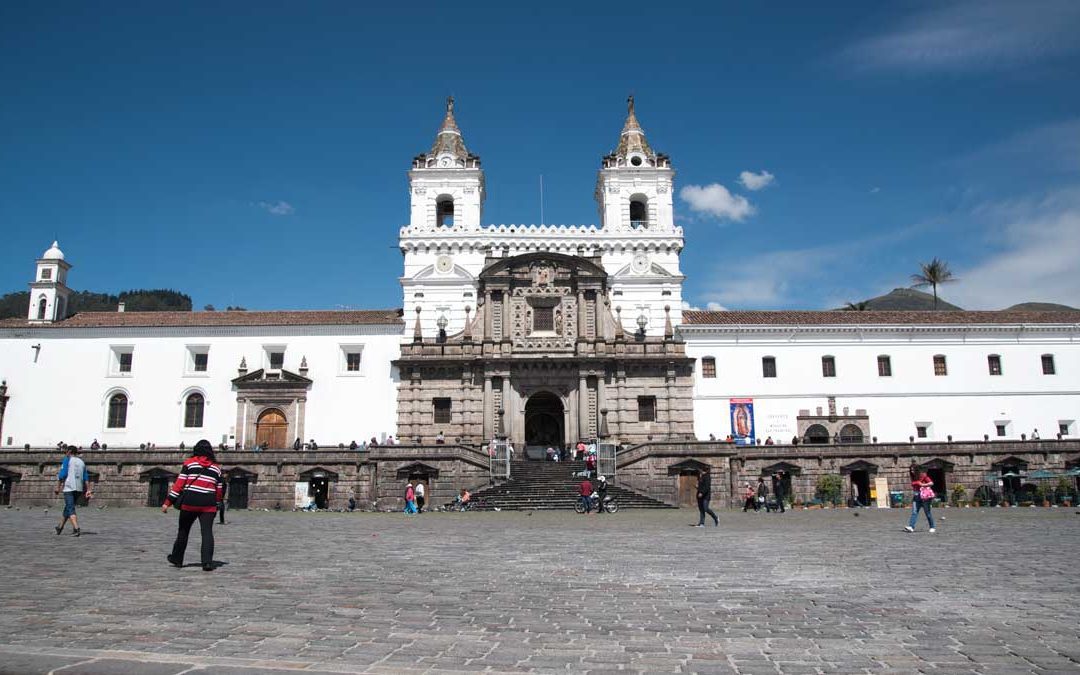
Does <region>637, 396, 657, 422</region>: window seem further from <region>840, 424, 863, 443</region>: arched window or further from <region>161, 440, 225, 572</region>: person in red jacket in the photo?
<region>161, 440, 225, 572</region>: person in red jacket

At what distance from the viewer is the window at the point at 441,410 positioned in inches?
1699

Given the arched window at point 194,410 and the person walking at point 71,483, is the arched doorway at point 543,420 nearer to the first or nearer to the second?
the arched window at point 194,410

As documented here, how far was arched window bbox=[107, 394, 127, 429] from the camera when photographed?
43.4 metres

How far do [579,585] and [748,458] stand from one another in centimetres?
2945

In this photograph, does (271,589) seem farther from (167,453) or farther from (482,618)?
(167,453)

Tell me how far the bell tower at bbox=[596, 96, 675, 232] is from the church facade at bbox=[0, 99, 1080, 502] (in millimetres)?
1619

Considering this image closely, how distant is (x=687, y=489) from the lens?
116 feet

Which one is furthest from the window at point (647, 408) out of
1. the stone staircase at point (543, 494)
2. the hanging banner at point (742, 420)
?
the stone staircase at point (543, 494)

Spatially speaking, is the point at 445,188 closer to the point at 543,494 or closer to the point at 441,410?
the point at 441,410

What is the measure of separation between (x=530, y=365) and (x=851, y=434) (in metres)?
18.2

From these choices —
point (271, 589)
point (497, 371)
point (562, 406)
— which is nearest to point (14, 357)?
point (497, 371)

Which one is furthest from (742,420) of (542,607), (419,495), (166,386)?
(542,607)

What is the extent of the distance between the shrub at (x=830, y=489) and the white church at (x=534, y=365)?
532 cm

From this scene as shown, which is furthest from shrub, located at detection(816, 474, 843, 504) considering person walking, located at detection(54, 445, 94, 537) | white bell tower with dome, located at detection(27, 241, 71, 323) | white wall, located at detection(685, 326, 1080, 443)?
white bell tower with dome, located at detection(27, 241, 71, 323)
